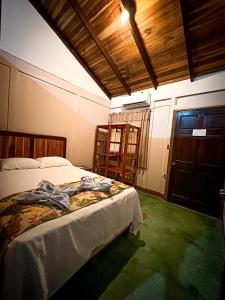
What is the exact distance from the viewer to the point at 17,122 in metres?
2.90

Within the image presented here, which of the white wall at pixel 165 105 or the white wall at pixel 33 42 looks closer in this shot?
the white wall at pixel 33 42

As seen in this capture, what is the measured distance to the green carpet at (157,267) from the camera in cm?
125

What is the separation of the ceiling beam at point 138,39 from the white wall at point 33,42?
1705 mm

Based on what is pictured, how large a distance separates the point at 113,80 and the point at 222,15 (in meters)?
2.49

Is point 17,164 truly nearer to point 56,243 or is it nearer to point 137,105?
point 56,243

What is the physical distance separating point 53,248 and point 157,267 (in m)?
1.16

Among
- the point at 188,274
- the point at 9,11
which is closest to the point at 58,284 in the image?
the point at 188,274

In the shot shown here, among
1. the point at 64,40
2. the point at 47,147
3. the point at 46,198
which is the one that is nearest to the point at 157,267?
the point at 46,198

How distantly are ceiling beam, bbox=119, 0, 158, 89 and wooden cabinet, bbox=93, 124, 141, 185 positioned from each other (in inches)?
50.4

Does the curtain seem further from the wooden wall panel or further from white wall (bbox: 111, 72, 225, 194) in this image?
the wooden wall panel

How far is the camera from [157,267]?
5.00 ft

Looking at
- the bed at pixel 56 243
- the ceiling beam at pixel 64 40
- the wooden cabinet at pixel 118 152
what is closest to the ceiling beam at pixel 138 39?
the wooden cabinet at pixel 118 152

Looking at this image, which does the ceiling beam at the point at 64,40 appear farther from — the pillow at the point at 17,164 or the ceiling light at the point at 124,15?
the pillow at the point at 17,164

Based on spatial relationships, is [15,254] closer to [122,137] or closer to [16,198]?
[16,198]
